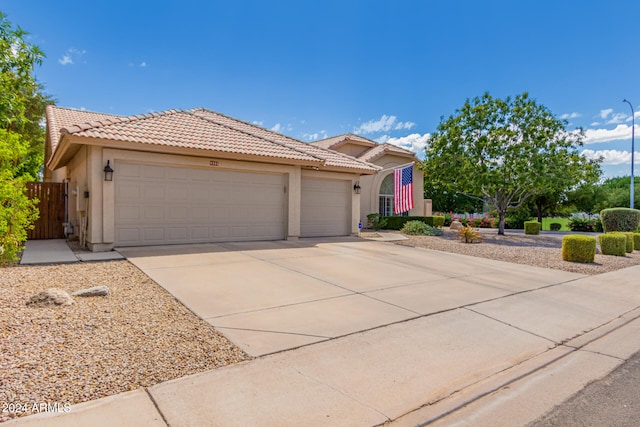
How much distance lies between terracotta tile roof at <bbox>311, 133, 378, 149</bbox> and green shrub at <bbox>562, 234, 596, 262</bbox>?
14663mm

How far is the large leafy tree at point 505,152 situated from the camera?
19047mm

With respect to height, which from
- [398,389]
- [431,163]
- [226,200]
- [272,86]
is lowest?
[398,389]

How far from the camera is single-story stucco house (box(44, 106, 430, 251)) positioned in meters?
9.72

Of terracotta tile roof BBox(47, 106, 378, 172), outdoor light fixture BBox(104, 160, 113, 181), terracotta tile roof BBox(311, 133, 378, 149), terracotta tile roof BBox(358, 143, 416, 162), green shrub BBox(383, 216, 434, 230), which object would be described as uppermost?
terracotta tile roof BBox(311, 133, 378, 149)

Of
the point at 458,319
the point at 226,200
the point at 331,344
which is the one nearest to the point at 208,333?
the point at 331,344

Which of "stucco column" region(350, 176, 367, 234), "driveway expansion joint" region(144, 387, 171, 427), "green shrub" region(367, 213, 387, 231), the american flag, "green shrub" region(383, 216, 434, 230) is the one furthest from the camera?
"green shrub" region(383, 216, 434, 230)

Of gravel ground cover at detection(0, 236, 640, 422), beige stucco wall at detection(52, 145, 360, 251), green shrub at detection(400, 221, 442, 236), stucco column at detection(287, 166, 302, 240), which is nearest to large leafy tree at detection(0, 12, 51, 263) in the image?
beige stucco wall at detection(52, 145, 360, 251)

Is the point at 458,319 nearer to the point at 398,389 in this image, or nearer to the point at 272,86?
the point at 398,389

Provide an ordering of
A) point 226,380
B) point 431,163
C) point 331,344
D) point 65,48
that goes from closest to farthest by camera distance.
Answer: point 226,380, point 331,344, point 65,48, point 431,163

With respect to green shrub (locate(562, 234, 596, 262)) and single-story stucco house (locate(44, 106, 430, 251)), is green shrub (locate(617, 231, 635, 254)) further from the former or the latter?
single-story stucco house (locate(44, 106, 430, 251))

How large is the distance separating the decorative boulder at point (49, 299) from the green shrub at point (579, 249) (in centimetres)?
1277

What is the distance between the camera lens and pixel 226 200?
11.7 metres

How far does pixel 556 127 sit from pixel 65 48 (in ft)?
78.0

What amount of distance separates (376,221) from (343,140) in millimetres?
6057
